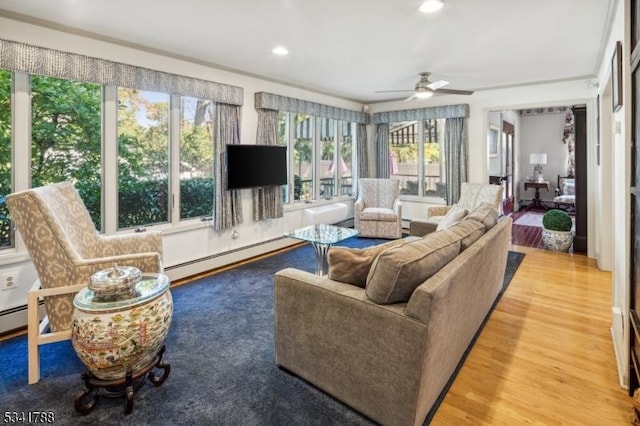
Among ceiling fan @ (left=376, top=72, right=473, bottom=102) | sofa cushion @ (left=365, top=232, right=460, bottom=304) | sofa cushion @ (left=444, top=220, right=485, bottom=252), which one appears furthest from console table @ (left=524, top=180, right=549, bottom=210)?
sofa cushion @ (left=365, top=232, right=460, bottom=304)

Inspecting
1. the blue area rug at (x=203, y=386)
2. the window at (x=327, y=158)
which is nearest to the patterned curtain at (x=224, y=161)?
the blue area rug at (x=203, y=386)

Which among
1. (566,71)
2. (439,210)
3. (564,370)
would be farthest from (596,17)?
(439,210)

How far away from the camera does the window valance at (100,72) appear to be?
2736 millimetres

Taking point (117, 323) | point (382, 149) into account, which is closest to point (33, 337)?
point (117, 323)

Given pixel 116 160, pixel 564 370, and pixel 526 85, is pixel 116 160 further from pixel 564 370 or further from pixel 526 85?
pixel 526 85

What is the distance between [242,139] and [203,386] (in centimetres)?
326

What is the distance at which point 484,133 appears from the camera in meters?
5.83

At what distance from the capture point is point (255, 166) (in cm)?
464

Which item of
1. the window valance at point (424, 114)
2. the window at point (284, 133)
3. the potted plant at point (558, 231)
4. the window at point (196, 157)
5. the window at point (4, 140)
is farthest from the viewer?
the window valance at point (424, 114)

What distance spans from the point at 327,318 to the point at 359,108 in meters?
5.71

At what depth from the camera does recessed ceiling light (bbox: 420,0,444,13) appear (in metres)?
2.59

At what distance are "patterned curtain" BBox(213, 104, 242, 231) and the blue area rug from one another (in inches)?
58.7

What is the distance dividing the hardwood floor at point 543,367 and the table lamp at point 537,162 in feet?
19.5

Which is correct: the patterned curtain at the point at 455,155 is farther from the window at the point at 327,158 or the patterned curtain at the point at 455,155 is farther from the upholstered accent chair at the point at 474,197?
the window at the point at 327,158
